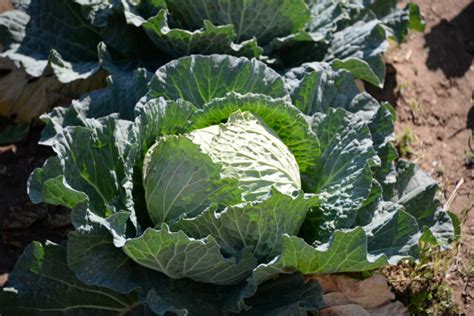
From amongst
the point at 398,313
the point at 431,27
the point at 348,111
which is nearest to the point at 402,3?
the point at 431,27

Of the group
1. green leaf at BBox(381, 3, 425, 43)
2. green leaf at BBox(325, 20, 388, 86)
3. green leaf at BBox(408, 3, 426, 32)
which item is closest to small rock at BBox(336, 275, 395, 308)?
green leaf at BBox(325, 20, 388, 86)

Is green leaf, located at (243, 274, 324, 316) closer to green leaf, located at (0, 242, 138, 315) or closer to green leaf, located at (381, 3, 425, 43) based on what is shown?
green leaf, located at (0, 242, 138, 315)

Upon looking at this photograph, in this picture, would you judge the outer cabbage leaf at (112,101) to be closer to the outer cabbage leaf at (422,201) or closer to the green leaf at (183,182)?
the green leaf at (183,182)

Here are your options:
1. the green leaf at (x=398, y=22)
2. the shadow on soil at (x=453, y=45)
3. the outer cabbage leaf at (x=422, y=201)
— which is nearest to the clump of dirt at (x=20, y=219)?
the outer cabbage leaf at (x=422, y=201)

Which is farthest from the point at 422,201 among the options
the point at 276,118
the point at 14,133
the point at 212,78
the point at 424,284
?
the point at 14,133

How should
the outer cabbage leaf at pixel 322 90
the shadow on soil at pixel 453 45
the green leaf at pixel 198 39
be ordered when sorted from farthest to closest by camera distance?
1. the shadow on soil at pixel 453 45
2. the green leaf at pixel 198 39
3. the outer cabbage leaf at pixel 322 90

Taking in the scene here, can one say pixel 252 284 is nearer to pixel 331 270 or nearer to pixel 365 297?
A: pixel 331 270
